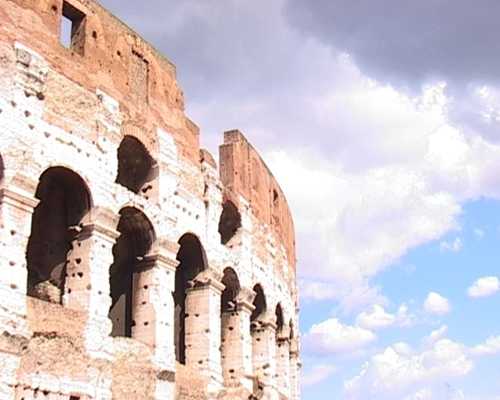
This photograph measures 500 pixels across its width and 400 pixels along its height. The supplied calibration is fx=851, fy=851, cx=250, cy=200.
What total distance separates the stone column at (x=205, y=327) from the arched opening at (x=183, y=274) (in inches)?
8.3

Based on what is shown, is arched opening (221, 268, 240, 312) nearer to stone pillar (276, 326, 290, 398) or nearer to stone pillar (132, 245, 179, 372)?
stone pillar (132, 245, 179, 372)

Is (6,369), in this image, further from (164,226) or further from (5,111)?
(164,226)

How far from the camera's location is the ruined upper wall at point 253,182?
19.3 metres

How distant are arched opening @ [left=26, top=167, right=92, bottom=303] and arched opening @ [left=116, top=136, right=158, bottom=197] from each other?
5.59 feet

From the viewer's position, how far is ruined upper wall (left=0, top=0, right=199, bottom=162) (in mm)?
13461

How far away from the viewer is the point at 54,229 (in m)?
14.6

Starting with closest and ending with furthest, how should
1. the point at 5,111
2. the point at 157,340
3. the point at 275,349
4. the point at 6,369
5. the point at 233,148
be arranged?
the point at 6,369 < the point at 5,111 < the point at 157,340 < the point at 233,148 < the point at 275,349

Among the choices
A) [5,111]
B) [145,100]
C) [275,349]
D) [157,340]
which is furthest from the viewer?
[275,349]

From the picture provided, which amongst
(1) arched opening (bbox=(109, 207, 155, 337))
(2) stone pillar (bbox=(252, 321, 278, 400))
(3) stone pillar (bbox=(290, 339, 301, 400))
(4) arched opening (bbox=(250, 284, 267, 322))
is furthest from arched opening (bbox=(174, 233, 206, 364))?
(3) stone pillar (bbox=(290, 339, 301, 400))

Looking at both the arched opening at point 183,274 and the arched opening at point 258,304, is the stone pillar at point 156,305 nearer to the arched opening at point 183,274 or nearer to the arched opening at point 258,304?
the arched opening at point 183,274

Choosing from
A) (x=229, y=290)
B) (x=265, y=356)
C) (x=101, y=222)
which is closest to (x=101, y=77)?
(x=101, y=222)

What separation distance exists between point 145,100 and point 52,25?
262cm

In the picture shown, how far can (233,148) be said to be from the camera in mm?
19516

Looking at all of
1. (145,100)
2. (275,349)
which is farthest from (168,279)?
(275,349)
